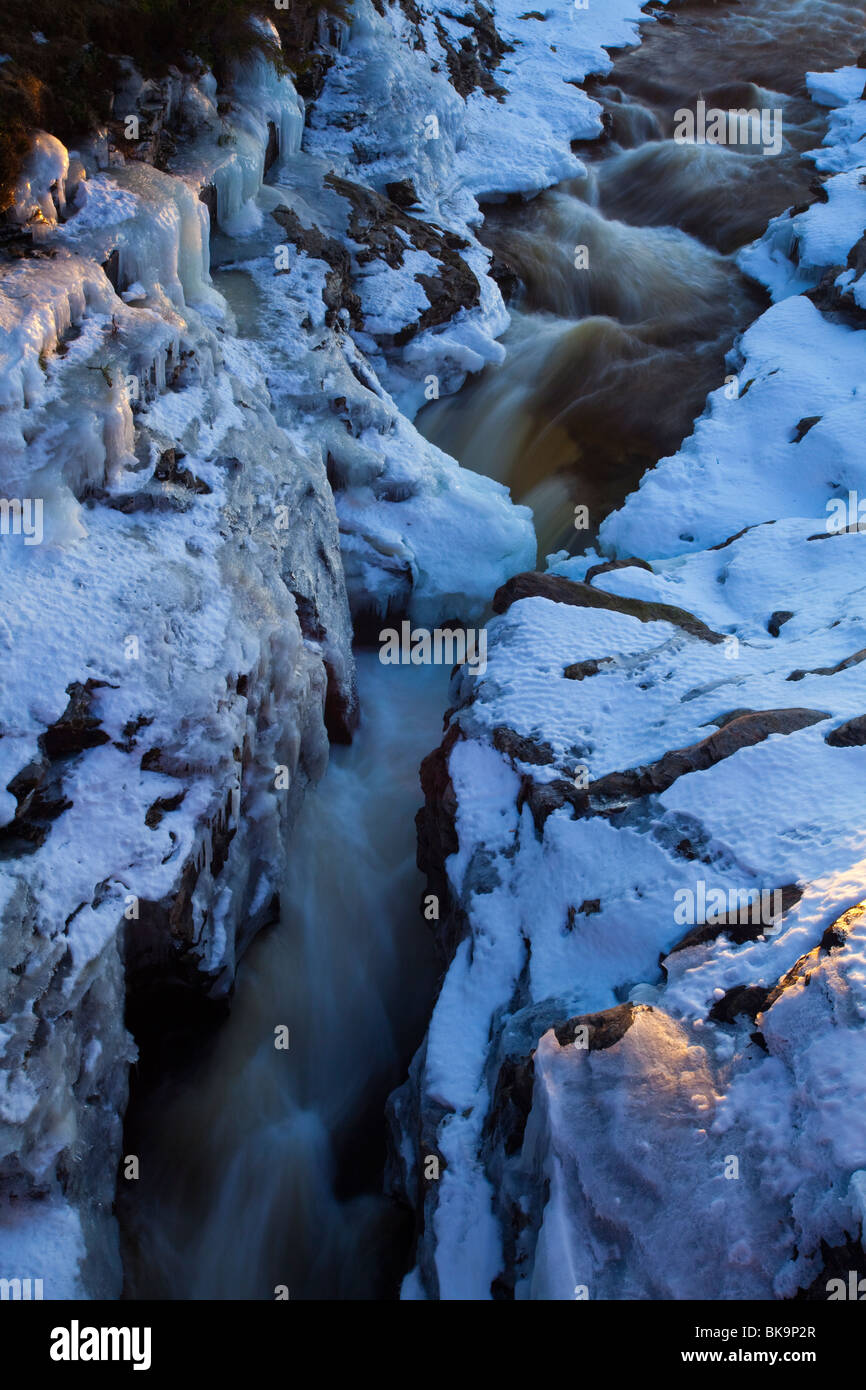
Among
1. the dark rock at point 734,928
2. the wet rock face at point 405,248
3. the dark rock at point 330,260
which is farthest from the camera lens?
the wet rock face at point 405,248

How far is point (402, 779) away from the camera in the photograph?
27.9ft

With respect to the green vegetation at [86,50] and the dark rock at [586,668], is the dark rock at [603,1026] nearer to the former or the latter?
the dark rock at [586,668]

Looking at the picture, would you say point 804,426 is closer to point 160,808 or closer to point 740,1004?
point 740,1004

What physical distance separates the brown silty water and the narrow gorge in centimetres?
12

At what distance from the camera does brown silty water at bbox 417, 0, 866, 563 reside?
11.8 metres

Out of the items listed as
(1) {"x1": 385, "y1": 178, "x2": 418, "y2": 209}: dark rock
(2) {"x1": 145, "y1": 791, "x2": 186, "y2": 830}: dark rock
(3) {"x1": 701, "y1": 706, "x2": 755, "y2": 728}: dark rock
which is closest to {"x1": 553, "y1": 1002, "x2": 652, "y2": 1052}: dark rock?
(3) {"x1": 701, "y1": 706, "x2": 755, "y2": 728}: dark rock

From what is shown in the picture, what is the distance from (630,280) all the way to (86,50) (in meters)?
7.81

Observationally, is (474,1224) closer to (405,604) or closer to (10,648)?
(10,648)

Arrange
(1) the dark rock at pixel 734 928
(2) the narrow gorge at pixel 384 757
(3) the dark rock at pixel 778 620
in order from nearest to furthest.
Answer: (2) the narrow gorge at pixel 384 757 < (1) the dark rock at pixel 734 928 < (3) the dark rock at pixel 778 620

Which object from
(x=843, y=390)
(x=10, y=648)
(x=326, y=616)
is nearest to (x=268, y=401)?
(x=326, y=616)

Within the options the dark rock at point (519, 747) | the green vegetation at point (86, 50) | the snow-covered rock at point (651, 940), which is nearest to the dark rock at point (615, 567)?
the snow-covered rock at point (651, 940)

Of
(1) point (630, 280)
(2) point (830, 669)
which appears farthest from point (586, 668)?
(1) point (630, 280)

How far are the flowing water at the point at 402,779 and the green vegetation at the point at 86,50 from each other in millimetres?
4466

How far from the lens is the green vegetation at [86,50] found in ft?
25.4
